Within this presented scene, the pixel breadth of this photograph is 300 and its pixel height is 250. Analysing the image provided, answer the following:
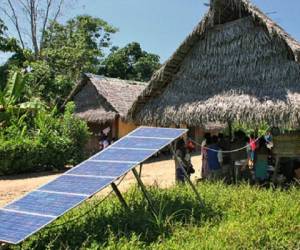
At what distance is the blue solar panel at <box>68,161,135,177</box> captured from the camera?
5.68m

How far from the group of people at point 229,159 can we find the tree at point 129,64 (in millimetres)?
20896

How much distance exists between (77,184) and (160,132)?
1781 millimetres

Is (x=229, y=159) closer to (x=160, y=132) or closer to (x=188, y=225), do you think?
(x=160, y=132)

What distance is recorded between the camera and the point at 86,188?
5.39 metres

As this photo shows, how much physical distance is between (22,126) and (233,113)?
863 cm

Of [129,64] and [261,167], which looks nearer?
[261,167]

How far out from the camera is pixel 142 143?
6609mm

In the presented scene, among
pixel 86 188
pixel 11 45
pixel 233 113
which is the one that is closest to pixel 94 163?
pixel 86 188

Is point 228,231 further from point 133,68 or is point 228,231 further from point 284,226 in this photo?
point 133,68

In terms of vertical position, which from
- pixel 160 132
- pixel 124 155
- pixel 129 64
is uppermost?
pixel 129 64

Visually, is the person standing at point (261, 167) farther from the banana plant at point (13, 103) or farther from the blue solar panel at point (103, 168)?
the banana plant at point (13, 103)

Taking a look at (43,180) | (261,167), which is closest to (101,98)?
(43,180)

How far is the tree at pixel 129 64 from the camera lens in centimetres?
3158

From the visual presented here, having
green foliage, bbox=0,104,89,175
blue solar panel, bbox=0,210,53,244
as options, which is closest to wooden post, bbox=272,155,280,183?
blue solar panel, bbox=0,210,53,244
